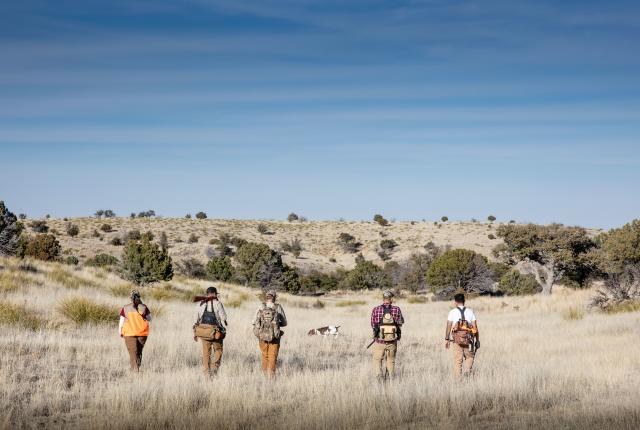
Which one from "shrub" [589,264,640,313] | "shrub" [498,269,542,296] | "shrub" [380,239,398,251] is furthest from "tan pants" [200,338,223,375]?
"shrub" [380,239,398,251]

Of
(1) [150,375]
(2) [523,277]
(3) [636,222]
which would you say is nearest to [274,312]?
(1) [150,375]

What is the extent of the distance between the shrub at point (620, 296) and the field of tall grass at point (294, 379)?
425 centimetres

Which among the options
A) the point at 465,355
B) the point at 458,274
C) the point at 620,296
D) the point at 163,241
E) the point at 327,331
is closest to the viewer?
the point at 465,355

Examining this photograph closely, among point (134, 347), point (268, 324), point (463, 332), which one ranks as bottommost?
point (134, 347)

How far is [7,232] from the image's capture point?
37750 mm

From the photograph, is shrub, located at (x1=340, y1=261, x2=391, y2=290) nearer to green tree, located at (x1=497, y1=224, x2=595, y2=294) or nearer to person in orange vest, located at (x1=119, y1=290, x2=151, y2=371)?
green tree, located at (x1=497, y1=224, x2=595, y2=294)

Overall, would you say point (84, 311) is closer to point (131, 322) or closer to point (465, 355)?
point (131, 322)

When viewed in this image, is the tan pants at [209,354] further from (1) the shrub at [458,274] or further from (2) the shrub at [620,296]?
(1) the shrub at [458,274]

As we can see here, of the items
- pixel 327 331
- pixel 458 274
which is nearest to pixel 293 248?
pixel 458 274

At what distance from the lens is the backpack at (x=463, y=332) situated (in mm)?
12172

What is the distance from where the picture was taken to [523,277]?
5381 centimetres

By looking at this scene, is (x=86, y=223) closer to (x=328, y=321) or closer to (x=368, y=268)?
(x=368, y=268)

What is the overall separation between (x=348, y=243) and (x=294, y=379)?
80.3 m

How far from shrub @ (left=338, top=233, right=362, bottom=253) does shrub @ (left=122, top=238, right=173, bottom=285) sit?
5545 centimetres
